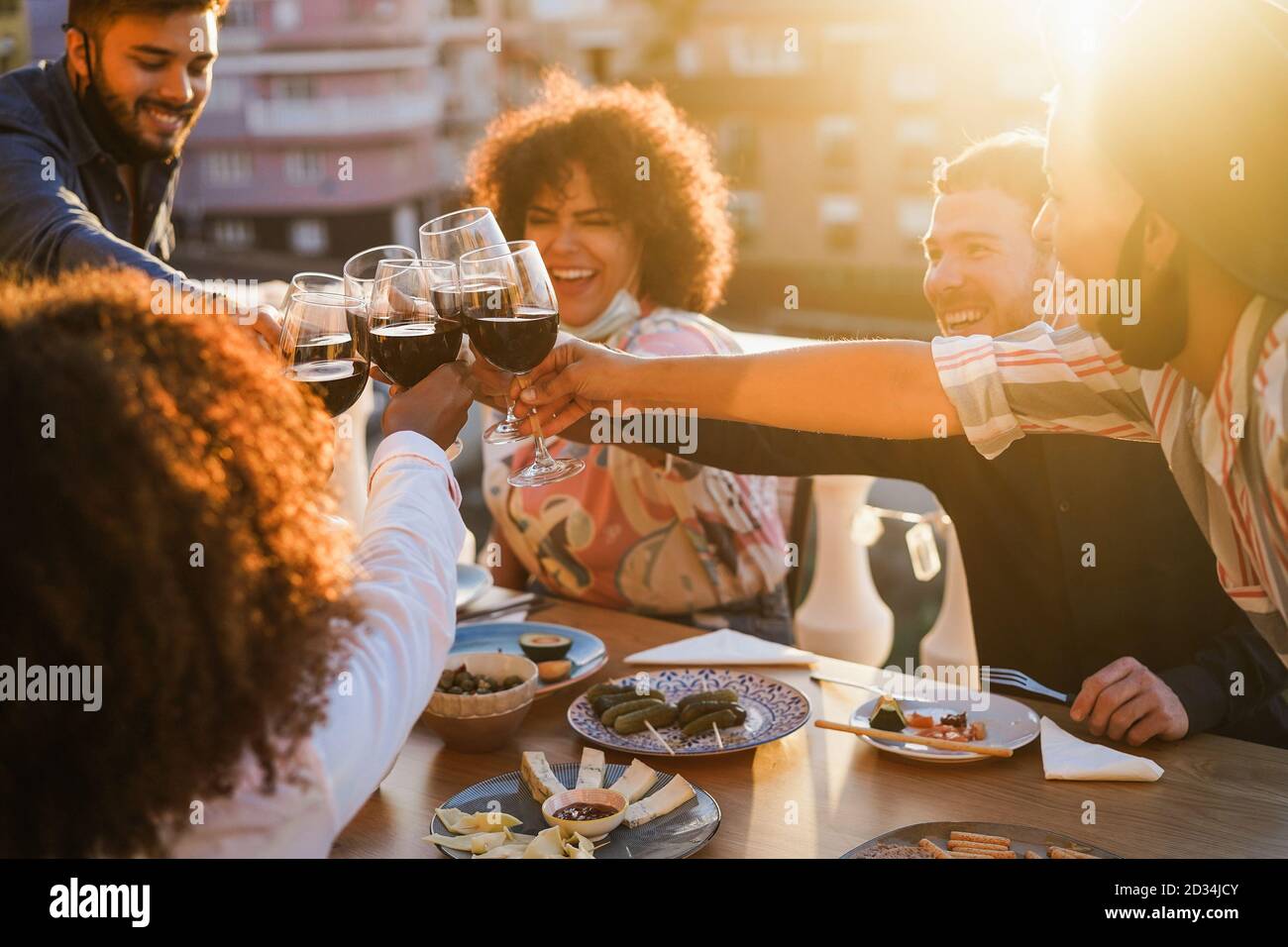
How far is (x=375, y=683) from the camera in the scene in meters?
1.00

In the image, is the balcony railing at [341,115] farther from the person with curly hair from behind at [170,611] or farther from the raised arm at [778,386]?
the person with curly hair from behind at [170,611]

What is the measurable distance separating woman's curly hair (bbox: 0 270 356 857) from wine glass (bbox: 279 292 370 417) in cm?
50

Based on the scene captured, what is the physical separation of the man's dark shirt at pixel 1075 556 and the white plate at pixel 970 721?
1.31 feet

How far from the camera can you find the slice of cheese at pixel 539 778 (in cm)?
A: 140

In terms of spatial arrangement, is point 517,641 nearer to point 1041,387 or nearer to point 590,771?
point 590,771

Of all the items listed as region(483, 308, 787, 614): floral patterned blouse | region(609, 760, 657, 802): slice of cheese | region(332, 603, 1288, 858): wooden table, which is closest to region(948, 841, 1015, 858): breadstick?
region(332, 603, 1288, 858): wooden table

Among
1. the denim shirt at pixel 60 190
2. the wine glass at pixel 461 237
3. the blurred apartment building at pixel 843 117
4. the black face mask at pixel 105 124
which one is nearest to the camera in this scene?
the wine glass at pixel 461 237

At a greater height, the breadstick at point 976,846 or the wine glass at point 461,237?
the wine glass at point 461,237

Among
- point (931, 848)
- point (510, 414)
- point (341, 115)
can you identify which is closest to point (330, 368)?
point (510, 414)

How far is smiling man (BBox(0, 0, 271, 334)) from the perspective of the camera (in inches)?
95.7

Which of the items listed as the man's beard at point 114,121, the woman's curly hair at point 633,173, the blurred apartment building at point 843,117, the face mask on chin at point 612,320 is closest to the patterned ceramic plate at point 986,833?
the face mask on chin at point 612,320

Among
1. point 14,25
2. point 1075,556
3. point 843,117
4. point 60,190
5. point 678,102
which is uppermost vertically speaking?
point 14,25

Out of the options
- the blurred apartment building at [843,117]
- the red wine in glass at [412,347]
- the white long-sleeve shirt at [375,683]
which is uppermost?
the blurred apartment building at [843,117]

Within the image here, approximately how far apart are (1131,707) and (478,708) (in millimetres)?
878
